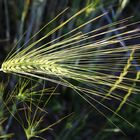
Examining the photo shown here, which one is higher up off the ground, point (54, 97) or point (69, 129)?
point (54, 97)

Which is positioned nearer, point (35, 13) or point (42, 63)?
point (42, 63)

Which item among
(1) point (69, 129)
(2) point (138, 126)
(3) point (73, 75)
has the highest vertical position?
(3) point (73, 75)

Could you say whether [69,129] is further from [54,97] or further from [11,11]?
[11,11]

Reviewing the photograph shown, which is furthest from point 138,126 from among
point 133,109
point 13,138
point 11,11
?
point 11,11

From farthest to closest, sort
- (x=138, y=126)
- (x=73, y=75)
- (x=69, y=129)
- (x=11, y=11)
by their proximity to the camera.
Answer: (x=11, y=11)
(x=138, y=126)
(x=69, y=129)
(x=73, y=75)

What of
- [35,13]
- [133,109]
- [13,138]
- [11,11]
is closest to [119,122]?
[133,109]

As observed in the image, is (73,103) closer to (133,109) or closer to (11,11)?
(133,109)

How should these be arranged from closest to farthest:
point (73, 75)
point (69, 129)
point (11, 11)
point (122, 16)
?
point (73, 75)
point (69, 129)
point (11, 11)
point (122, 16)

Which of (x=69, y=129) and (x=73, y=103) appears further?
(x=73, y=103)

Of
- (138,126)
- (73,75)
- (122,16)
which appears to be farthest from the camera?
(122,16)
